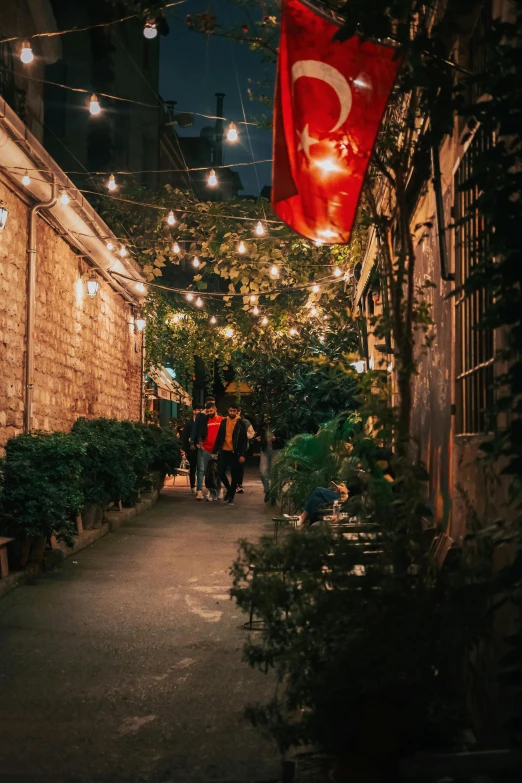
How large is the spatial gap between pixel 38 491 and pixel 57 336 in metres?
5.12

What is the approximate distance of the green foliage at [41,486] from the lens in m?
9.55

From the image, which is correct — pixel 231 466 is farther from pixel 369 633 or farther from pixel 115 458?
pixel 369 633

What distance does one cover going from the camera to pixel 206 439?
19250 mm

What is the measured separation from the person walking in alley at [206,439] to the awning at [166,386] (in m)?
7.75

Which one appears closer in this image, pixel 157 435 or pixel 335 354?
pixel 335 354

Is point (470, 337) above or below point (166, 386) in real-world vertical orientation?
Result: below

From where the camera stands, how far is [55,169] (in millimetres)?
12641

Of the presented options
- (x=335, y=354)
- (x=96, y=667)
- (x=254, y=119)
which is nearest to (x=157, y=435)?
(x=335, y=354)

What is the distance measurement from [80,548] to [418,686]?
871 cm

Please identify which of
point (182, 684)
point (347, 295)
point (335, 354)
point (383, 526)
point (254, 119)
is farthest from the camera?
point (347, 295)

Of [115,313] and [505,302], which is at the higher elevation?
[115,313]

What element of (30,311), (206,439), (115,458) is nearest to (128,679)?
(30,311)

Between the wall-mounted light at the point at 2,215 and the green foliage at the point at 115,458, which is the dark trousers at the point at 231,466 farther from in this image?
the wall-mounted light at the point at 2,215

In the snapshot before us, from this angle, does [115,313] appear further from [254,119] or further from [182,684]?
[182,684]
